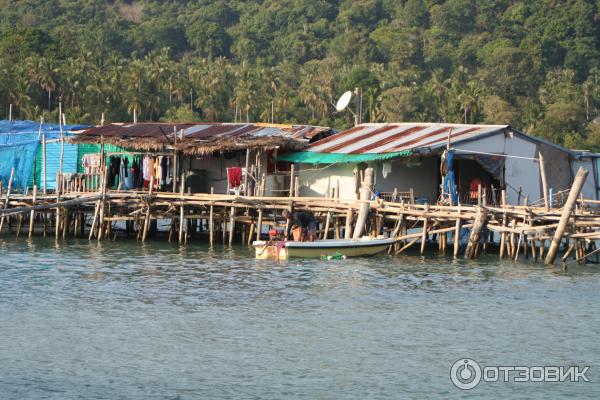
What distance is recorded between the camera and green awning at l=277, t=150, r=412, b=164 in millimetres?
28438

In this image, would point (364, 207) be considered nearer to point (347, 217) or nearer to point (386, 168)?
point (347, 217)

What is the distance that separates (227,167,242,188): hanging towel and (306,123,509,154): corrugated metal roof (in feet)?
6.37

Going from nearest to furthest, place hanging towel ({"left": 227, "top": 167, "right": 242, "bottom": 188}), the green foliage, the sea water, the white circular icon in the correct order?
the sea water < the white circular icon < hanging towel ({"left": 227, "top": 167, "right": 242, "bottom": 188}) < the green foliage

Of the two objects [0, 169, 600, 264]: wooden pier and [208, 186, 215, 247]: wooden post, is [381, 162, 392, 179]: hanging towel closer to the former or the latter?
[0, 169, 600, 264]: wooden pier

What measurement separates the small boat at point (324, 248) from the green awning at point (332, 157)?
2.52m

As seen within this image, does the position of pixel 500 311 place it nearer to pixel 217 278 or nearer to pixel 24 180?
pixel 217 278

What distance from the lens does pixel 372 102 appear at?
67.6 meters

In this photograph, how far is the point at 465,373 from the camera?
1656cm

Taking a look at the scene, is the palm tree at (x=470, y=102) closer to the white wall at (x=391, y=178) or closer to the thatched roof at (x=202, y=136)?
the thatched roof at (x=202, y=136)

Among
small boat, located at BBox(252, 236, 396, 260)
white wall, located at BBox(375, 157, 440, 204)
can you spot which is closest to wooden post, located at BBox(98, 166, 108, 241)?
small boat, located at BBox(252, 236, 396, 260)

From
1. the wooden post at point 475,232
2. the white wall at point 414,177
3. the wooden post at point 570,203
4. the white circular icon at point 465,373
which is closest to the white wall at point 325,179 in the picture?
the white wall at point 414,177

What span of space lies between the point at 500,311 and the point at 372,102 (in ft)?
155

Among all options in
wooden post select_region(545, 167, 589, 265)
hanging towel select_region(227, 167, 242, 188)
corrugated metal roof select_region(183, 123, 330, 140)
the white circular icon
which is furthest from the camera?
corrugated metal roof select_region(183, 123, 330, 140)

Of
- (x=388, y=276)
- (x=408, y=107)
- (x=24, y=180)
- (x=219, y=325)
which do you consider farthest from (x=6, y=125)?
(x=408, y=107)
